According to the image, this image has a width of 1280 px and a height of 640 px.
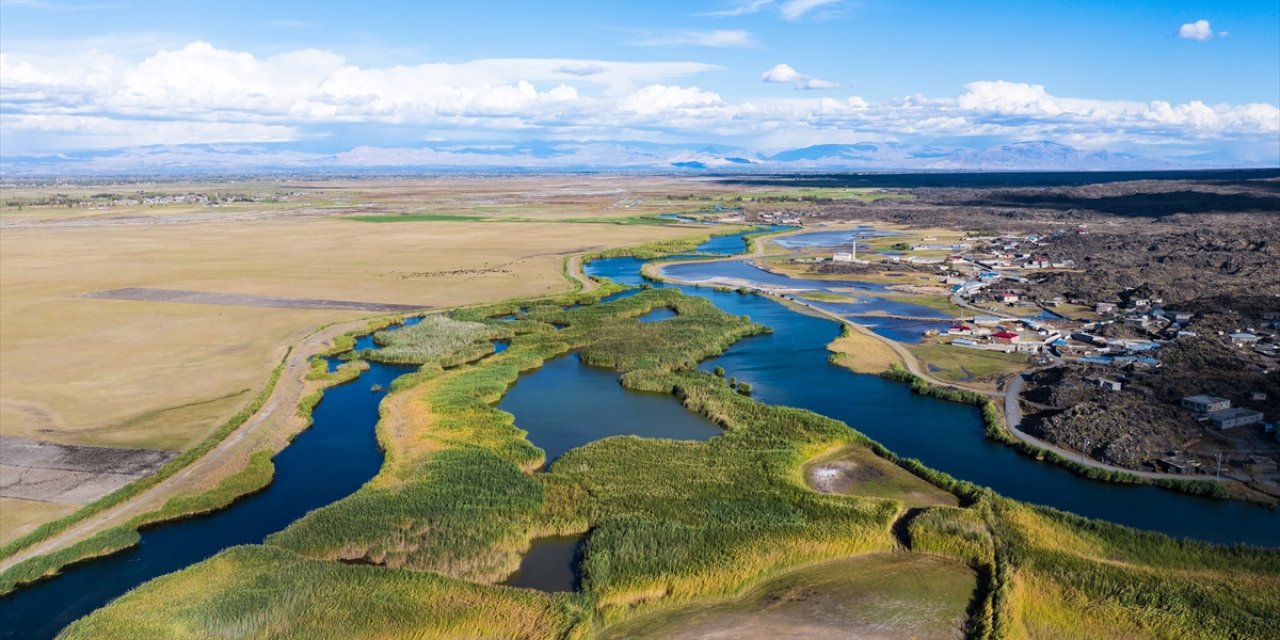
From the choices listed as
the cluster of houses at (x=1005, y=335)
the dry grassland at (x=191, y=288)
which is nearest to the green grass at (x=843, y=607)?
the dry grassland at (x=191, y=288)

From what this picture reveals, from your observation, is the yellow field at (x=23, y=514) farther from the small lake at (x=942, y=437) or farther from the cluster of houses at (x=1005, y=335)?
the cluster of houses at (x=1005, y=335)

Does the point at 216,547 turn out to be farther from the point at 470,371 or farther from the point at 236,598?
the point at 470,371

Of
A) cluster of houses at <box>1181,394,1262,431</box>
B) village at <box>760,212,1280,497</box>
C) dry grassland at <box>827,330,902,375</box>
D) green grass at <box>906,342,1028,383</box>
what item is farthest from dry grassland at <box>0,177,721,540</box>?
cluster of houses at <box>1181,394,1262,431</box>

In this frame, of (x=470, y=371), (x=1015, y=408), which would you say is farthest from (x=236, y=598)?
(x=1015, y=408)

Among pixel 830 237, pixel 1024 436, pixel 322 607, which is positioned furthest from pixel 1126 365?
pixel 830 237

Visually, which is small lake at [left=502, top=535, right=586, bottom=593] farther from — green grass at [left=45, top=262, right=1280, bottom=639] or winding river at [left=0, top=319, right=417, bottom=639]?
winding river at [left=0, top=319, right=417, bottom=639]
